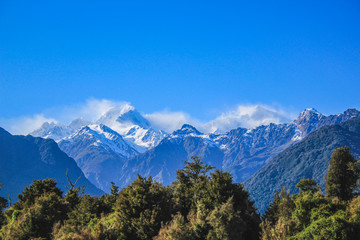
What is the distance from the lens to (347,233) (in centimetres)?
2195

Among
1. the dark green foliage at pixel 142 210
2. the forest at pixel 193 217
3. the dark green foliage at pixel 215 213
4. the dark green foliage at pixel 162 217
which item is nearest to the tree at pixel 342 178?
the forest at pixel 193 217

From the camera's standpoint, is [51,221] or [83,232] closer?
[83,232]

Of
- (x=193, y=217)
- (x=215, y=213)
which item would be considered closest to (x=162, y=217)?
(x=193, y=217)

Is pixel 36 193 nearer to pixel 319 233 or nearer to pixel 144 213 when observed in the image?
pixel 144 213

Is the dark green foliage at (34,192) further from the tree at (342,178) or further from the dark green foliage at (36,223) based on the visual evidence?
the tree at (342,178)

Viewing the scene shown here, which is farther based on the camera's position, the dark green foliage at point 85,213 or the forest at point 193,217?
the dark green foliage at point 85,213

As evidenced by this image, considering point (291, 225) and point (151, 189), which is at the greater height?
point (151, 189)

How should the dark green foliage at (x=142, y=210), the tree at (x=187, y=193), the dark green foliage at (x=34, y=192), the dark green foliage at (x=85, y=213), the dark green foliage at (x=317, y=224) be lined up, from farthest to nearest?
1. the dark green foliage at (x=34, y=192)
2. the dark green foliage at (x=85, y=213)
3. the tree at (x=187, y=193)
4. the dark green foliage at (x=142, y=210)
5. the dark green foliage at (x=317, y=224)

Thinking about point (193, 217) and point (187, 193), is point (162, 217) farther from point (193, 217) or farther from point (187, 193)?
point (187, 193)

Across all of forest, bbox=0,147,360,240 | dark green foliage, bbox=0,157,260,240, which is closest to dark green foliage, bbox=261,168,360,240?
forest, bbox=0,147,360,240

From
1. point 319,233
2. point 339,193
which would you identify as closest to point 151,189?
point 319,233

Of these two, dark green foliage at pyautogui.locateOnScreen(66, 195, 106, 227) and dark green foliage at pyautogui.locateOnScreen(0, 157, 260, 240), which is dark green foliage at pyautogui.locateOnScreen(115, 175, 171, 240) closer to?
dark green foliage at pyautogui.locateOnScreen(0, 157, 260, 240)

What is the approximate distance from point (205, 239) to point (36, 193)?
34.3 metres

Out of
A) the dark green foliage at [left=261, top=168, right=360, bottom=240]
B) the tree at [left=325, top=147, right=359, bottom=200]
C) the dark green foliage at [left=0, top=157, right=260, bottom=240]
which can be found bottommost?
the dark green foliage at [left=261, top=168, right=360, bottom=240]
